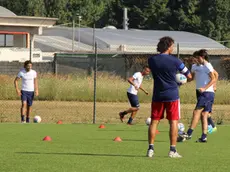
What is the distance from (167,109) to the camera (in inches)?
475

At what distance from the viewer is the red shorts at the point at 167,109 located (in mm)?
12020

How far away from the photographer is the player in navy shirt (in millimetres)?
11820

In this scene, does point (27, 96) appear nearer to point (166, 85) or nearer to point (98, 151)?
point (98, 151)

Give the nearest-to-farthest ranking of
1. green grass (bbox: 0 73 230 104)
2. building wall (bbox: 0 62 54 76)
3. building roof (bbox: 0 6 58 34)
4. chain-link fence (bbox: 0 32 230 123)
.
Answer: chain-link fence (bbox: 0 32 230 123) < green grass (bbox: 0 73 230 104) < building wall (bbox: 0 62 54 76) < building roof (bbox: 0 6 58 34)

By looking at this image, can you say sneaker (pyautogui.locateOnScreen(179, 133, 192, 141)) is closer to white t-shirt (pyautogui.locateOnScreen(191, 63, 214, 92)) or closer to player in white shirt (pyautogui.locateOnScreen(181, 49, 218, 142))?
player in white shirt (pyautogui.locateOnScreen(181, 49, 218, 142))

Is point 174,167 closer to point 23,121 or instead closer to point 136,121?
point 23,121

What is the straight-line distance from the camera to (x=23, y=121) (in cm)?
2158

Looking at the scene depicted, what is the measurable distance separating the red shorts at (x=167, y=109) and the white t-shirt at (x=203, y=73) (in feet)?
11.1

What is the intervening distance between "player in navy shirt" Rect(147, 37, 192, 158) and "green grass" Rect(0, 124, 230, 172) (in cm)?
48

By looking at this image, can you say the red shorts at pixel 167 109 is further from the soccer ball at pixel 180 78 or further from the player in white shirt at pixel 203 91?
the player in white shirt at pixel 203 91

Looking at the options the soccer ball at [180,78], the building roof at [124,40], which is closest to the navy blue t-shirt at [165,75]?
the soccer ball at [180,78]

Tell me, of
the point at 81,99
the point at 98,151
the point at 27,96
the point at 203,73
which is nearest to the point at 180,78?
the point at 98,151

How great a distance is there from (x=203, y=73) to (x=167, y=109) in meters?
3.51

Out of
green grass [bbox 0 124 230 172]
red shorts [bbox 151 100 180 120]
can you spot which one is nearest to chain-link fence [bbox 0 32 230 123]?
green grass [bbox 0 124 230 172]
